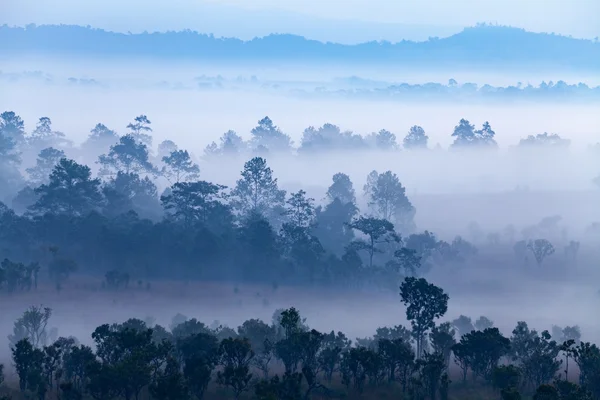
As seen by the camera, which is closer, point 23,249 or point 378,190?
point 23,249

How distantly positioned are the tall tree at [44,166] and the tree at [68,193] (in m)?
30.8

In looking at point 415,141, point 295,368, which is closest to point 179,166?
point 415,141

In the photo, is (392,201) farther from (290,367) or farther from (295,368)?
(295,368)

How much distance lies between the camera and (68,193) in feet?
331

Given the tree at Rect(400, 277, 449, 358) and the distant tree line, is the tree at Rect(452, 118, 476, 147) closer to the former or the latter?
the distant tree line

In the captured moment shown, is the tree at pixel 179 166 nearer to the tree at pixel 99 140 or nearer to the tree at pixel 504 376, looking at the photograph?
the tree at pixel 99 140

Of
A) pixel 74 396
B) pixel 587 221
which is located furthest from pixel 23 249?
pixel 587 221

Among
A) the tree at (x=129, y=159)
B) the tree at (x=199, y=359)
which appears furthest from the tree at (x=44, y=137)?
the tree at (x=199, y=359)

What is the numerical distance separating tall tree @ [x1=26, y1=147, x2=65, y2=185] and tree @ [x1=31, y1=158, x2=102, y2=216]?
30.8m

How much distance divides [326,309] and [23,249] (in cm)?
3517

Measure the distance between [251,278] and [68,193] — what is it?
2643 cm

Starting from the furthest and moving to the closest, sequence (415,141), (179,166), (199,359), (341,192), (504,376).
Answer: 1. (415,141)
2. (179,166)
3. (341,192)
4. (504,376)
5. (199,359)

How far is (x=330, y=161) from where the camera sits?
181000mm

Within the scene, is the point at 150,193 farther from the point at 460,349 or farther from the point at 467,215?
the point at 460,349
